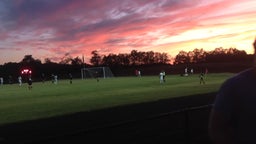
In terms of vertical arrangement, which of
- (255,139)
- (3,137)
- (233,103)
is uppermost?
(233,103)

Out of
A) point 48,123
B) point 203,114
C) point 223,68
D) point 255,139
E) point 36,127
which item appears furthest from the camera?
point 223,68

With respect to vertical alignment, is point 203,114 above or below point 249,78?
below

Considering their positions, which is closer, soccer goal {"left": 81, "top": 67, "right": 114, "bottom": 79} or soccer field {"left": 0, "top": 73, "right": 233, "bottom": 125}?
soccer field {"left": 0, "top": 73, "right": 233, "bottom": 125}

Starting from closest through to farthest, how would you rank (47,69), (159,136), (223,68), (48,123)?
(159,136) < (48,123) < (223,68) < (47,69)

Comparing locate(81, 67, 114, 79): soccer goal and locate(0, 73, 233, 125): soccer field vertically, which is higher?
locate(81, 67, 114, 79): soccer goal

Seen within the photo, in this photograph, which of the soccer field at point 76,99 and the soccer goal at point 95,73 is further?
the soccer goal at point 95,73

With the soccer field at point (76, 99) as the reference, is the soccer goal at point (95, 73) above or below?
above

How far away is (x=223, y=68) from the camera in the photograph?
388 feet

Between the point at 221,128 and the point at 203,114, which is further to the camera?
the point at 203,114

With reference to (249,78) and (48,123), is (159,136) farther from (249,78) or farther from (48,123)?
(249,78)

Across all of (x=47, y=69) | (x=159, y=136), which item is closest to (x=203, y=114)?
(x=159, y=136)

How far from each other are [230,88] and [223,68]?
116134 millimetres

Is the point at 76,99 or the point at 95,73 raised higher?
the point at 95,73

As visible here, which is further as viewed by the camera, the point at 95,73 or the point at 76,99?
the point at 95,73
